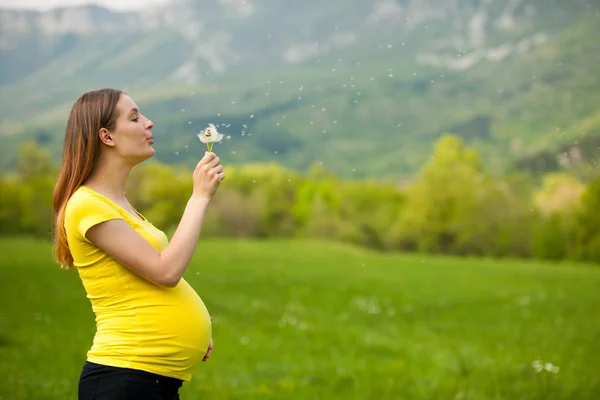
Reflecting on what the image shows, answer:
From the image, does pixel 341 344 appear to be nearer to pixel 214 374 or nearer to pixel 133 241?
pixel 214 374

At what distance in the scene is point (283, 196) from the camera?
231 feet

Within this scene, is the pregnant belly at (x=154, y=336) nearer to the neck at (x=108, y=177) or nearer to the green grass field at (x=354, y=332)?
the neck at (x=108, y=177)

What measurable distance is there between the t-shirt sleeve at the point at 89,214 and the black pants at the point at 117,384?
567 millimetres

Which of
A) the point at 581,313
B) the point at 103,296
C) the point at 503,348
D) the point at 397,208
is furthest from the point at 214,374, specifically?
the point at 397,208

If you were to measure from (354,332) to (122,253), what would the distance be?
982cm

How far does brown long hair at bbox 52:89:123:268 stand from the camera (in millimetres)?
3309

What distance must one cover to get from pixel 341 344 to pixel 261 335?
1.50 m

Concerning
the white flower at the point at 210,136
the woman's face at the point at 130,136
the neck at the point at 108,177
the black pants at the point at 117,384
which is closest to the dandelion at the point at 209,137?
the white flower at the point at 210,136

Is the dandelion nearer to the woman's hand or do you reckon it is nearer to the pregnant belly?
the woman's hand

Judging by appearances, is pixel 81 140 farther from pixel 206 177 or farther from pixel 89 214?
pixel 206 177

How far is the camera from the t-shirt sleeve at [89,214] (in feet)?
10.3

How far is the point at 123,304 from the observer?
325 centimetres

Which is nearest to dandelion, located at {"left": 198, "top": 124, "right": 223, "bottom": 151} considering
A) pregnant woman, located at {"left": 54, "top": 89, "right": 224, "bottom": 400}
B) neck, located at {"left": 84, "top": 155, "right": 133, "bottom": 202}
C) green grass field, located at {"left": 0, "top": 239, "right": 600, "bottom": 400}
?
pregnant woman, located at {"left": 54, "top": 89, "right": 224, "bottom": 400}

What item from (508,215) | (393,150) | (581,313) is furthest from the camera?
(393,150)
